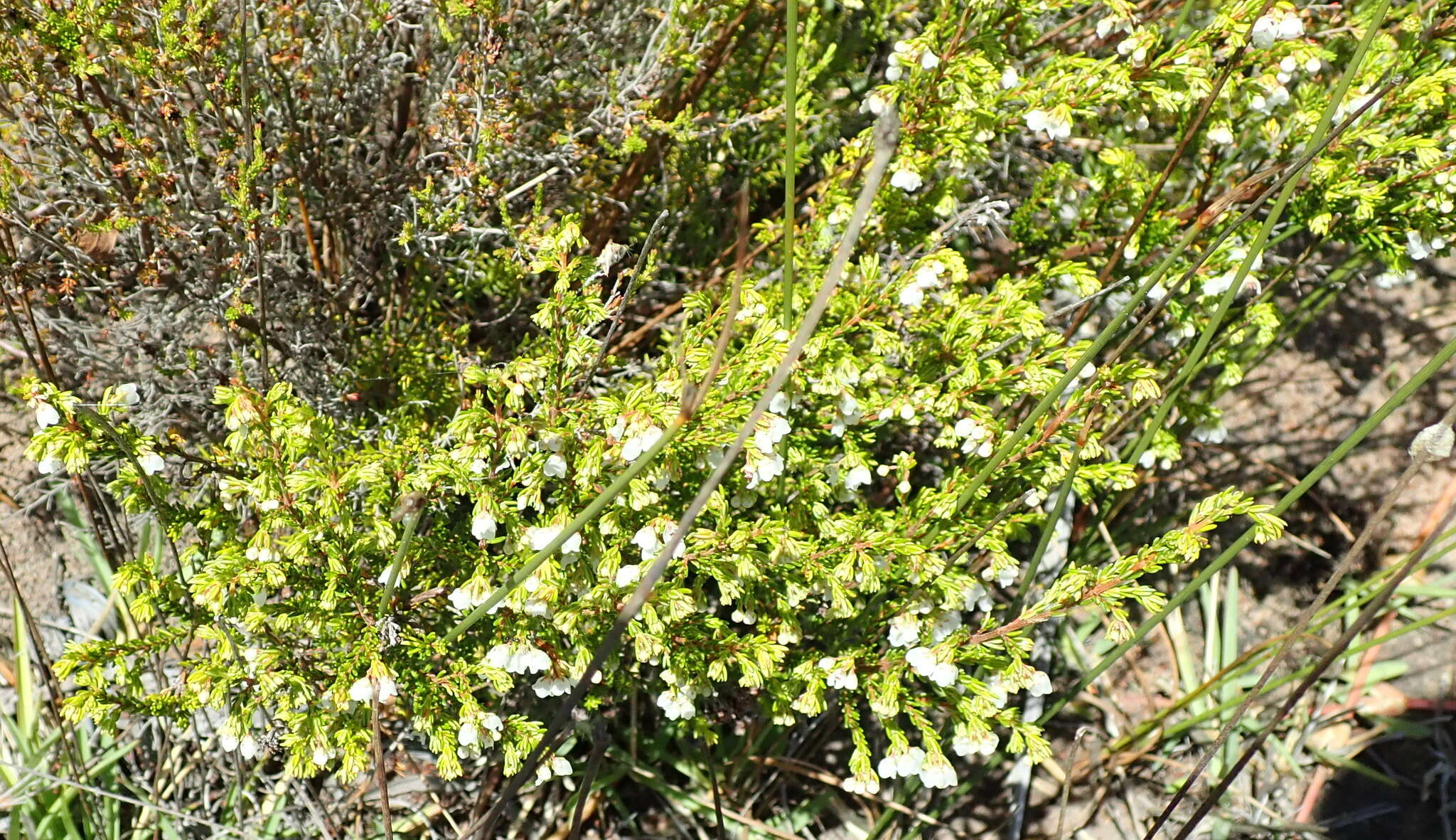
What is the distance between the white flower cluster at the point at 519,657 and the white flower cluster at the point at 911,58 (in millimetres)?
1188

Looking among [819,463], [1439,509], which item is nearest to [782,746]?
[819,463]

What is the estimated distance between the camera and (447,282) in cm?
241

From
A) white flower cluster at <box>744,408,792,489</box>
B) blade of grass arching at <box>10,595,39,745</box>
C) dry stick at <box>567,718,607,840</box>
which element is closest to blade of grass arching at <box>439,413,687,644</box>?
white flower cluster at <box>744,408,792,489</box>

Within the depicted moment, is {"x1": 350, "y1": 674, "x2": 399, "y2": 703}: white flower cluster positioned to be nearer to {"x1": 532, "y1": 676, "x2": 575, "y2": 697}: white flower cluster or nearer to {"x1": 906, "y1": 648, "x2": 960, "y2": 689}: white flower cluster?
{"x1": 532, "y1": 676, "x2": 575, "y2": 697}: white flower cluster

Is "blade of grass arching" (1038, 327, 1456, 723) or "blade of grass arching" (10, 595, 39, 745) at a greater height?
"blade of grass arching" (1038, 327, 1456, 723)

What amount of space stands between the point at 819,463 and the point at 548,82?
1.01 m

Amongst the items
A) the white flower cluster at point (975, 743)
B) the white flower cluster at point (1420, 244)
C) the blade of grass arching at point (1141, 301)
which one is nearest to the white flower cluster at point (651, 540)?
the blade of grass arching at point (1141, 301)

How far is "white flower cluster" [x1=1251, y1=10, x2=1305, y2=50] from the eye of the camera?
5.37 ft

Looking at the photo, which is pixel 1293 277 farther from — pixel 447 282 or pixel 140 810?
pixel 140 810

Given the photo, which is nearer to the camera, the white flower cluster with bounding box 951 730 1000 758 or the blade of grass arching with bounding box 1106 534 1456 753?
the white flower cluster with bounding box 951 730 1000 758

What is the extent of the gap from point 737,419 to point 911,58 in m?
0.77

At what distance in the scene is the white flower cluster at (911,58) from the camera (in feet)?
5.93

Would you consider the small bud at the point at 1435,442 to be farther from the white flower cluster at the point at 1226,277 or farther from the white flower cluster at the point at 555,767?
the white flower cluster at the point at 555,767

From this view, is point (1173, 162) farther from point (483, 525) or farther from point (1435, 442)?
point (483, 525)
